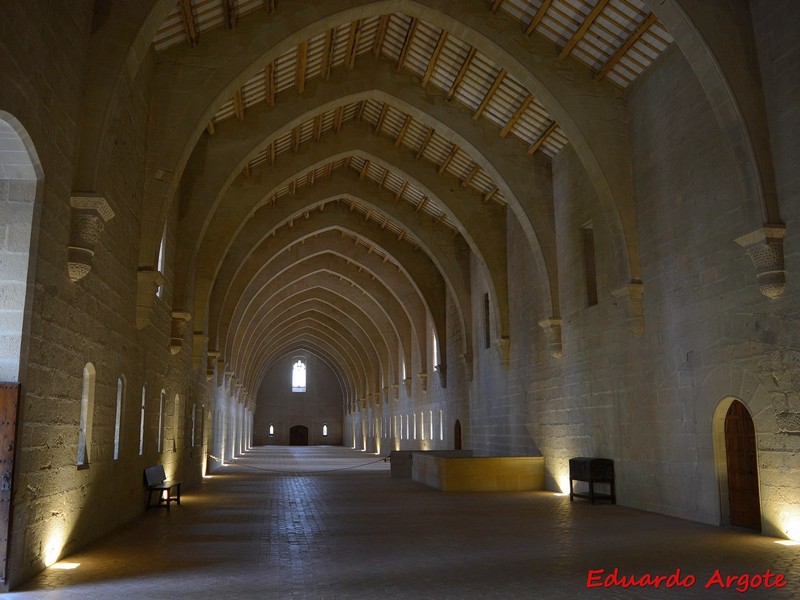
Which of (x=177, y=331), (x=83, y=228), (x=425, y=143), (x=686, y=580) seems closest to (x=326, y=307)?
(x=425, y=143)

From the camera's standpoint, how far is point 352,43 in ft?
45.4

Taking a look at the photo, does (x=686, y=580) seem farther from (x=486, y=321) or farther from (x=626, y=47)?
(x=486, y=321)

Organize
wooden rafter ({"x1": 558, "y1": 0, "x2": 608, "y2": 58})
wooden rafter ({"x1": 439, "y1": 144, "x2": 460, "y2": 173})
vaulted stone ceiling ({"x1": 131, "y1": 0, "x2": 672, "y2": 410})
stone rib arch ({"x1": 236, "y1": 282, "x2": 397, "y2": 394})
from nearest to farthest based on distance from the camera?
1. wooden rafter ({"x1": 558, "y1": 0, "x2": 608, "y2": 58})
2. vaulted stone ceiling ({"x1": 131, "y1": 0, "x2": 672, "y2": 410})
3. wooden rafter ({"x1": 439, "y1": 144, "x2": 460, "y2": 173})
4. stone rib arch ({"x1": 236, "y1": 282, "x2": 397, "y2": 394})

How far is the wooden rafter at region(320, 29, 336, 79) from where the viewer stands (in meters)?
13.2

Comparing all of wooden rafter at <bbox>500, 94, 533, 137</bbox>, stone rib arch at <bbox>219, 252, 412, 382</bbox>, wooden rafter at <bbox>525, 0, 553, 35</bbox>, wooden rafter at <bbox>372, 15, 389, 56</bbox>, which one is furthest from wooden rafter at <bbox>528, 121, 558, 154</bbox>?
stone rib arch at <bbox>219, 252, 412, 382</bbox>

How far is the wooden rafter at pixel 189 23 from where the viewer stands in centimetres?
1041

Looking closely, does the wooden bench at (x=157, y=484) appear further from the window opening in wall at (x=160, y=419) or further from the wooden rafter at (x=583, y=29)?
the wooden rafter at (x=583, y=29)

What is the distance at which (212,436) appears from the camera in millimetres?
22594

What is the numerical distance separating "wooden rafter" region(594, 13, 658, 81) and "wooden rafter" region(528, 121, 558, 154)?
74.4 inches

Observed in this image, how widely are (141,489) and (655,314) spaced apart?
345 inches

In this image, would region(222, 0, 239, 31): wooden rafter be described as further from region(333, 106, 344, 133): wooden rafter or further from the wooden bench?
the wooden bench

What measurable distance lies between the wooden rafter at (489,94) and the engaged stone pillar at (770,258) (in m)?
6.72

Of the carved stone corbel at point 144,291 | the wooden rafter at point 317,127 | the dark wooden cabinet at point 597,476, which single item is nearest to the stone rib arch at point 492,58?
the carved stone corbel at point 144,291

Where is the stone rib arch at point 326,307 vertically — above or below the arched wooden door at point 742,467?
above
